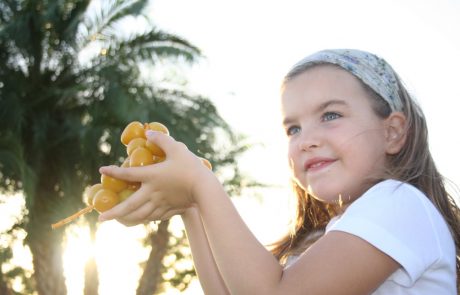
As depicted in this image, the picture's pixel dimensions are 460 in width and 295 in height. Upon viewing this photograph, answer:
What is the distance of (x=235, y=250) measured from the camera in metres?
1.51

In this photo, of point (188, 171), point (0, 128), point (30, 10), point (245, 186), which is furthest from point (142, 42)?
point (188, 171)

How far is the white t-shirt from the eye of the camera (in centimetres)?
154

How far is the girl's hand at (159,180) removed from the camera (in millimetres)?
1610

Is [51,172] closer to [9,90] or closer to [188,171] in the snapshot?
[9,90]

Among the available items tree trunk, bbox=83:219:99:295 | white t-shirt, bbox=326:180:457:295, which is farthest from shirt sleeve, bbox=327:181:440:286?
tree trunk, bbox=83:219:99:295

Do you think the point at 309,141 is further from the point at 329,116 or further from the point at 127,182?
the point at 127,182

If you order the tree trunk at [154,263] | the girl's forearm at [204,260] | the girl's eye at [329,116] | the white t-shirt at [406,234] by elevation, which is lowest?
the white t-shirt at [406,234]

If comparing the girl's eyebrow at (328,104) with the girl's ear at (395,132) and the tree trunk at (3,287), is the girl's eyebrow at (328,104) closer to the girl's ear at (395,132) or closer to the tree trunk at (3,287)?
the girl's ear at (395,132)

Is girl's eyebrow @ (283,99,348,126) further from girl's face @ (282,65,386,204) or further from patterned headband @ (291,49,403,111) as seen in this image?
patterned headband @ (291,49,403,111)

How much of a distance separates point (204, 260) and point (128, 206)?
0.57m

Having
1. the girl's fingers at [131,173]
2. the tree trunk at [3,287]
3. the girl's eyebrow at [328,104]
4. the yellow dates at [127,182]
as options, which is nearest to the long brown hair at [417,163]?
the girl's eyebrow at [328,104]

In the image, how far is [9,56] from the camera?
11.6m

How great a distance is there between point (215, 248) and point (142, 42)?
406 inches

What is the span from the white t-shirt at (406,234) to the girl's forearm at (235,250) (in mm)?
223
